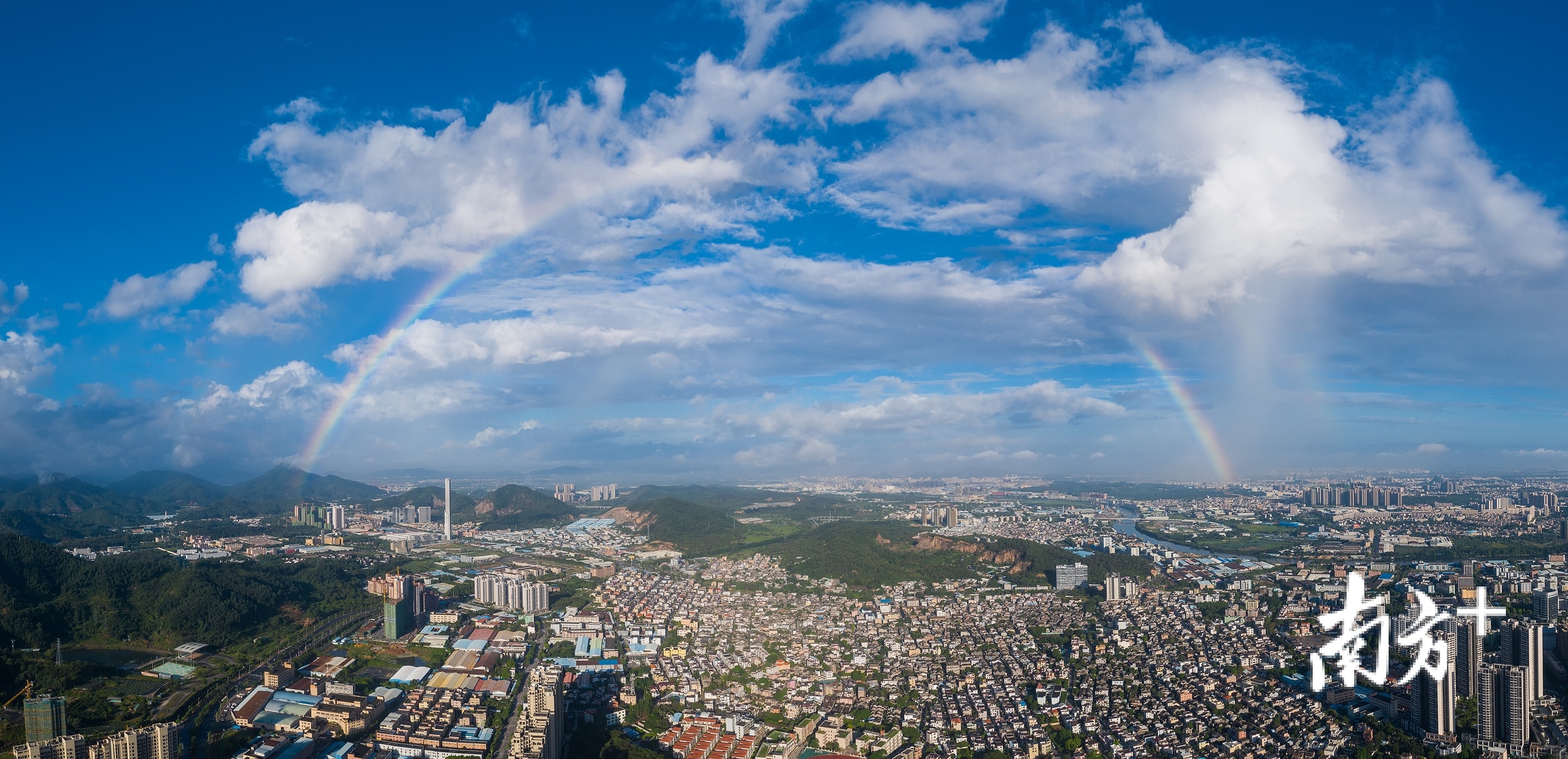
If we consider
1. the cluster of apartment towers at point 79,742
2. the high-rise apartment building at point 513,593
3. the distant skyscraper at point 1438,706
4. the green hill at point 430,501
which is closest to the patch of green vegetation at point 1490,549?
the distant skyscraper at point 1438,706

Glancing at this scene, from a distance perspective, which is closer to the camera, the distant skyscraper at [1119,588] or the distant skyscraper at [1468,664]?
the distant skyscraper at [1468,664]

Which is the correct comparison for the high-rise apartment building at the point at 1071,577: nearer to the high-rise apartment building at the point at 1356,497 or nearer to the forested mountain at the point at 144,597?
the forested mountain at the point at 144,597

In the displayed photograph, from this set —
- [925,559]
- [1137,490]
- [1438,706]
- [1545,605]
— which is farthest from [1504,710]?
[1137,490]

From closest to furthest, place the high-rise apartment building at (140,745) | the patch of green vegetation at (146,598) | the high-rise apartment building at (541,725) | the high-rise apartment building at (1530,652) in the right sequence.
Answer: the high-rise apartment building at (140,745) < the high-rise apartment building at (541,725) < the high-rise apartment building at (1530,652) < the patch of green vegetation at (146,598)

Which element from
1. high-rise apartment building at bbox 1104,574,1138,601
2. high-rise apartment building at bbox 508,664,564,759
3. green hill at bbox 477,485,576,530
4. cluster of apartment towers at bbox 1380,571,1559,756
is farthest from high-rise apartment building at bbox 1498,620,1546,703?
green hill at bbox 477,485,576,530

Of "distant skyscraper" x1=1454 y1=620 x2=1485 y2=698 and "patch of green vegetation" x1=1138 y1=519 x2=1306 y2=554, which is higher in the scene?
"distant skyscraper" x1=1454 y1=620 x2=1485 y2=698

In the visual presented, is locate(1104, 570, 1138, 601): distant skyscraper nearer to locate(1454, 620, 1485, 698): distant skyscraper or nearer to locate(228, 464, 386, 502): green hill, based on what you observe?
locate(1454, 620, 1485, 698): distant skyscraper
